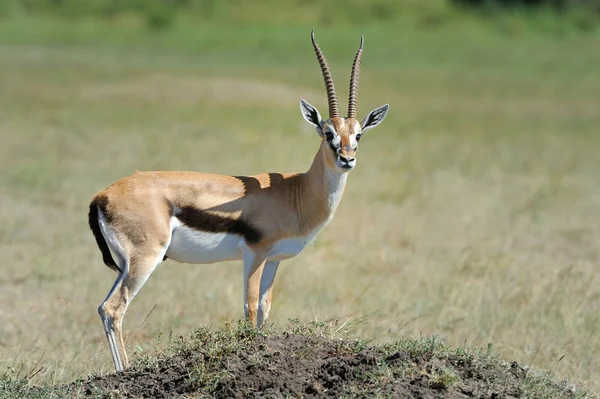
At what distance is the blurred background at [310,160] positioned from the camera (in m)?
9.08

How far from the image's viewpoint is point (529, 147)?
21781mm

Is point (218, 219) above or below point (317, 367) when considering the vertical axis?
above

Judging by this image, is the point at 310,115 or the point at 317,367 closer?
the point at 317,367

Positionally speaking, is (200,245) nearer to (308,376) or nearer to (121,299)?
(121,299)

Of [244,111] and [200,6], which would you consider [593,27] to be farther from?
[244,111]

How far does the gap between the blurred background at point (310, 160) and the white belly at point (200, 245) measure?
25.7 inches

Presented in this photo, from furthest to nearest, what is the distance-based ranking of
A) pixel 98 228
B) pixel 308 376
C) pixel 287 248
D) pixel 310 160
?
pixel 310 160, pixel 287 248, pixel 98 228, pixel 308 376

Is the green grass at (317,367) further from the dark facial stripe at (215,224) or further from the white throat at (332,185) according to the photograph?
the white throat at (332,185)

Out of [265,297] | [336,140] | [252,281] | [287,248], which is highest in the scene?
[336,140]

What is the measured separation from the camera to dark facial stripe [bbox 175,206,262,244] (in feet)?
23.7

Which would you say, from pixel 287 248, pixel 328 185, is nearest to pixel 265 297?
pixel 287 248

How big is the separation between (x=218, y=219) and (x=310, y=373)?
1.82m

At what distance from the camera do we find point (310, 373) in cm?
589

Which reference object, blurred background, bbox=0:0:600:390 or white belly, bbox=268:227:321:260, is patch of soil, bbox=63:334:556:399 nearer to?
blurred background, bbox=0:0:600:390
